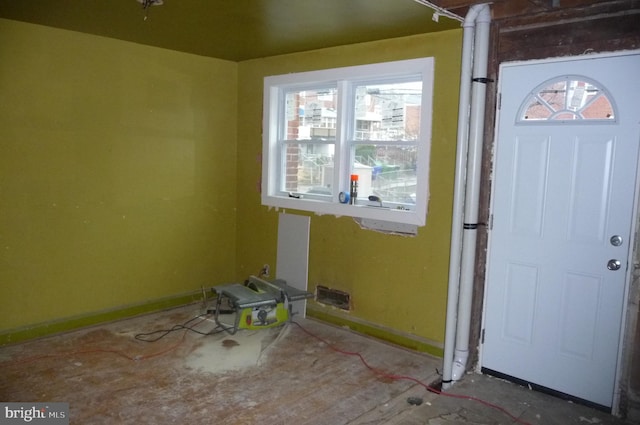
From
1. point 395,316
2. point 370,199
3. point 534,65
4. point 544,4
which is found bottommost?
point 395,316

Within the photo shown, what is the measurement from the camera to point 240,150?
555cm

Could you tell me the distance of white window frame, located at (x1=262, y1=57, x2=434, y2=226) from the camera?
3.96 metres

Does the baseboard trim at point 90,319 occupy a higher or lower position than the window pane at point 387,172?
lower

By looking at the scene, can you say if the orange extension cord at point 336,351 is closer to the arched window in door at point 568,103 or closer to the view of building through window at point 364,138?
the view of building through window at point 364,138

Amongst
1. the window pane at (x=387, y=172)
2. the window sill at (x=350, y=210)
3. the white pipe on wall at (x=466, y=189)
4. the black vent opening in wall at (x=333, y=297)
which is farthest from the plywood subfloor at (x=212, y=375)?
the window pane at (x=387, y=172)

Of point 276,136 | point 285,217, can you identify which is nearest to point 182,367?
point 285,217

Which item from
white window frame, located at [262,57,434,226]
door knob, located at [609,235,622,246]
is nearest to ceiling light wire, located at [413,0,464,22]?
white window frame, located at [262,57,434,226]

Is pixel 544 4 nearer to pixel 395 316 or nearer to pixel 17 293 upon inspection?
pixel 395 316

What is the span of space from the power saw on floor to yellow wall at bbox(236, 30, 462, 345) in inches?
15.7

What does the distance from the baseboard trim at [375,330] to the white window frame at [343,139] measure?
37.6 inches

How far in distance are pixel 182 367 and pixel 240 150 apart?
262cm

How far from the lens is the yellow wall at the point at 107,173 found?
401 centimetres

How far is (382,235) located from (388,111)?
1.08m

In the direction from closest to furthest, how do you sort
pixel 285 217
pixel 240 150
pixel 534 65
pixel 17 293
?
pixel 534 65 → pixel 17 293 → pixel 285 217 → pixel 240 150
